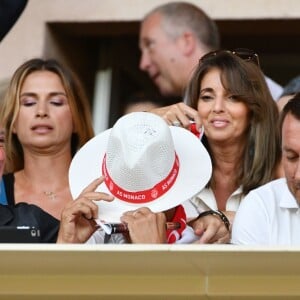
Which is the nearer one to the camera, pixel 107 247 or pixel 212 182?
pixel 107 247

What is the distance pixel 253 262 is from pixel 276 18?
4.39 metres

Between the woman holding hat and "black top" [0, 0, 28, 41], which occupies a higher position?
"black top" [0, 0, 28, 41]

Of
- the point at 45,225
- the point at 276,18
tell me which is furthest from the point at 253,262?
the point at 276,18

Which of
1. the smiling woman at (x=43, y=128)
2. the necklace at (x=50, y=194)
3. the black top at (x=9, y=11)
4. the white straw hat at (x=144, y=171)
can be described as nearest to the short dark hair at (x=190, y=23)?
the black top at (x=9, y=11)

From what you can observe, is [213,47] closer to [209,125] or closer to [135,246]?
[209,125]

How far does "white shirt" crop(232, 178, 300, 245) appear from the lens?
166 inches

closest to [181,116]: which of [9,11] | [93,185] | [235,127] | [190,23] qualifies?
[235,127]

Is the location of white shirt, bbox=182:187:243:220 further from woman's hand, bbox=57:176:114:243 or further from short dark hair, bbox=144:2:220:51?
short dark hair, bbox=144:2:220:51

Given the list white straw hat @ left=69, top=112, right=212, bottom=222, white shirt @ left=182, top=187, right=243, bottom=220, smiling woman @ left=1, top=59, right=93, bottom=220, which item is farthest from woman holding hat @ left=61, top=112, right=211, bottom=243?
smiling woman @ left=1, top=59, right=93, bottom=220

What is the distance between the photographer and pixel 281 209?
4316 millimetres

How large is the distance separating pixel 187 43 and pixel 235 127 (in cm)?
148

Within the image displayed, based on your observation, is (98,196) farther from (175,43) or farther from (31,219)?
(175,43)

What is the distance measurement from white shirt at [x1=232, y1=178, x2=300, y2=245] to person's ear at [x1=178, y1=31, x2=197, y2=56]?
202 cm

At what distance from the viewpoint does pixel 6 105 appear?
17.1 feet
